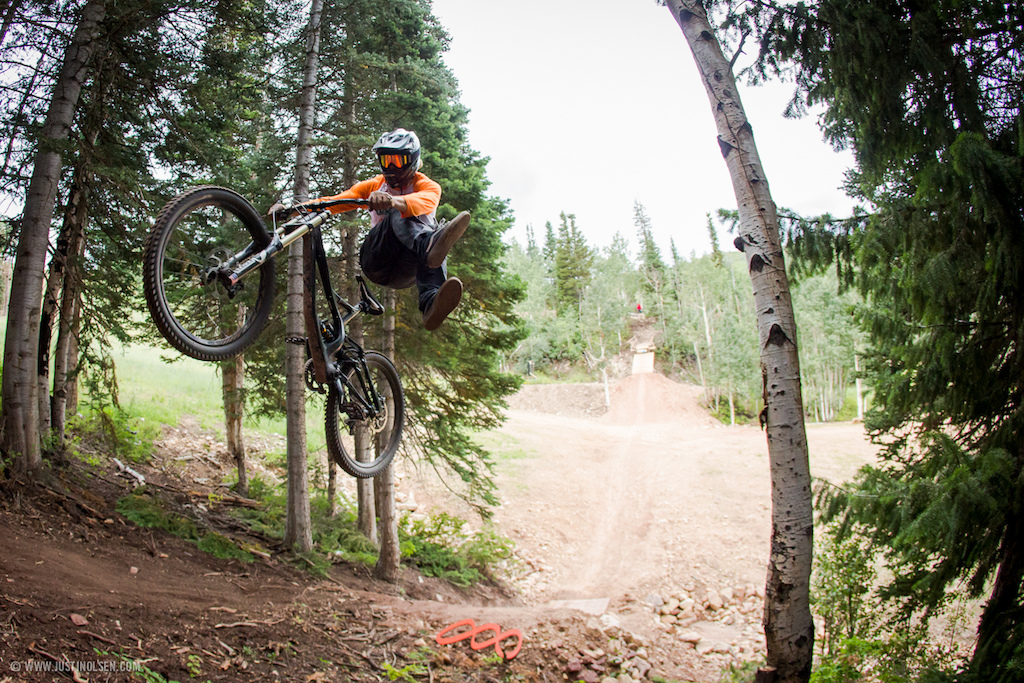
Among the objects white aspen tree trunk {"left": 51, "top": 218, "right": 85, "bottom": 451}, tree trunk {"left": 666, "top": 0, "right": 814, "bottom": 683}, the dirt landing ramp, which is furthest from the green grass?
the dirt landing ramp

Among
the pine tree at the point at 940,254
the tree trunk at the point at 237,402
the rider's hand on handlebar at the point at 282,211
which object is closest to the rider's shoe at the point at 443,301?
the rider's hand on handlebar at the point at 282,211

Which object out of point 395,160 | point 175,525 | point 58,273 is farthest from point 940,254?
point 175,525

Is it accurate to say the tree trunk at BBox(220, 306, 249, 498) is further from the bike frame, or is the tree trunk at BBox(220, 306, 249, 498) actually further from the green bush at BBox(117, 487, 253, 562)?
the bike frame

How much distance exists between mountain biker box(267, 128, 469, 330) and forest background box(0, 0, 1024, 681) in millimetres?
2650

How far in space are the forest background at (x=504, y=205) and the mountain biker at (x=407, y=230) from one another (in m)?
2.65

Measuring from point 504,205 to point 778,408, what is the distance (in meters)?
6.52

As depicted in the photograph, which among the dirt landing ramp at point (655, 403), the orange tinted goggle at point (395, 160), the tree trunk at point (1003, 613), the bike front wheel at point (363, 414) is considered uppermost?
the orange tinted goggle at point (395, 160)

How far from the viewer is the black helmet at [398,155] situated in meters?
3.54

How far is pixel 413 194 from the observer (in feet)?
12.0

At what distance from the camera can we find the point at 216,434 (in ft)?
47.0

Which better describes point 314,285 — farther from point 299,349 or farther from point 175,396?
point 175,396

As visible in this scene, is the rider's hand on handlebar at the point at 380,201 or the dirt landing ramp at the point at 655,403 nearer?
the rider's hand on handlebar at the point at 380,201

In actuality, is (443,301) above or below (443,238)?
below

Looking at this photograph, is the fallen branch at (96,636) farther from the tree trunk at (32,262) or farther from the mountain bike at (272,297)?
the tree trunk at (32,262)
